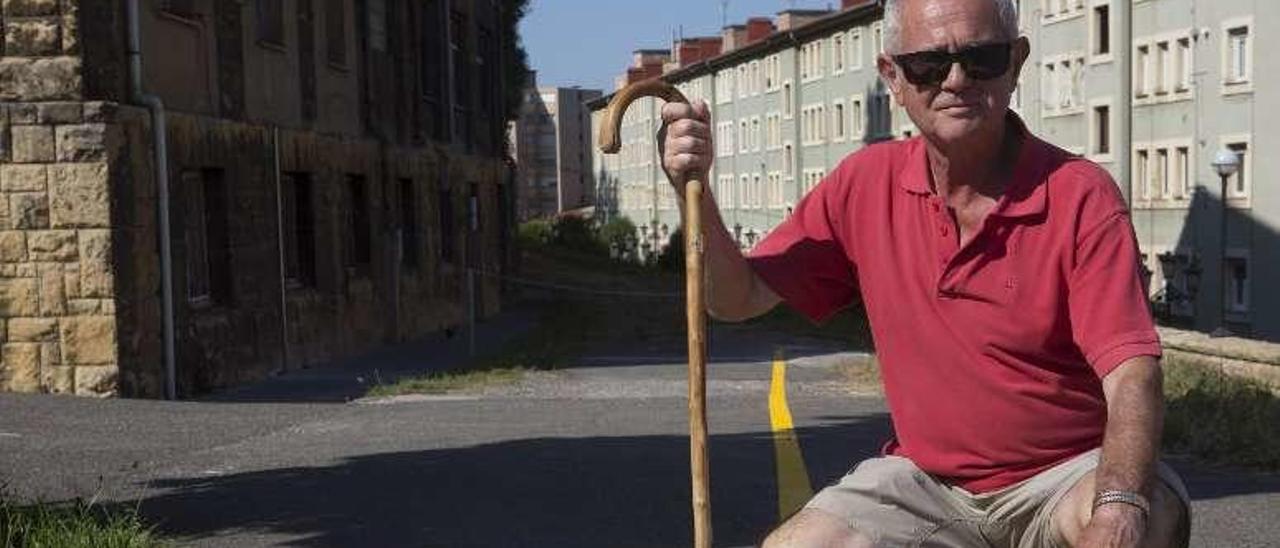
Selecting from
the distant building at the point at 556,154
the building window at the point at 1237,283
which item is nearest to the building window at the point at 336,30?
the building window at the point at 1237,283

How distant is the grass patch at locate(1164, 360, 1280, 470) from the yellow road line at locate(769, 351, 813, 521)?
1.86 m

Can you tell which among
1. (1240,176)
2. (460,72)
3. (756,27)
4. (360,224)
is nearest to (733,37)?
(756,27)

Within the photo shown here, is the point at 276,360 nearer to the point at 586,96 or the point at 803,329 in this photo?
the point at 803,329

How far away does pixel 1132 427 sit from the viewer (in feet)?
9.55

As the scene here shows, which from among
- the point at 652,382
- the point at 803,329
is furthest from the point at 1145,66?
the point at 652,382

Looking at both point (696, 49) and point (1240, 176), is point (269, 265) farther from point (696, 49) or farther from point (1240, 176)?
point (696, 49)

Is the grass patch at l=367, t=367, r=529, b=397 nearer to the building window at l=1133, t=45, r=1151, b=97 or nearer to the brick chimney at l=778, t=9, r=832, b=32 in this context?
the building window at l=1133, t=45, r=1151, b=97

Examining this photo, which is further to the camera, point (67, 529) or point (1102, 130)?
point (1102, 130)

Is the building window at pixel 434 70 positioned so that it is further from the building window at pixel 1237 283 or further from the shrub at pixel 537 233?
the shrub at pixel 537 233

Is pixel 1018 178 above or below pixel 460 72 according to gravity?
below

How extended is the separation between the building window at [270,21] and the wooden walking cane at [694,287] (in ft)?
48.3

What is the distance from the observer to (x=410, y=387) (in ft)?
50.2

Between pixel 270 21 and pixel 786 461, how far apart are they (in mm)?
10766

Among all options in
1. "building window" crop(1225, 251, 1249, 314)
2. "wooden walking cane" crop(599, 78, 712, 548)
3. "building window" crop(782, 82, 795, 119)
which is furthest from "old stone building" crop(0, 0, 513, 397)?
"building window" crop(782, 82, 795, 119)
